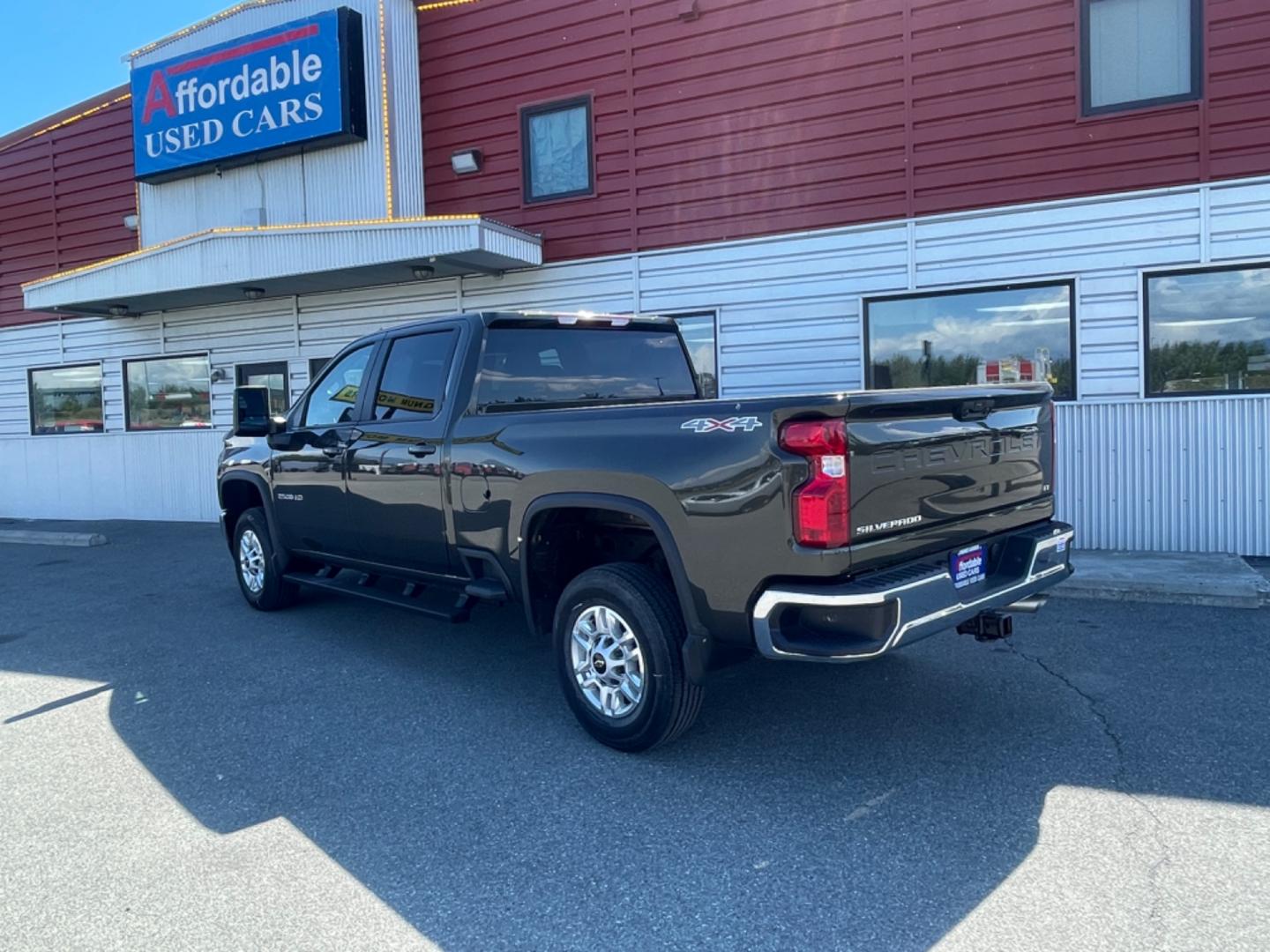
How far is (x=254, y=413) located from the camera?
22.5 feet

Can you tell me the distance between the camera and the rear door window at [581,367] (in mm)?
5273

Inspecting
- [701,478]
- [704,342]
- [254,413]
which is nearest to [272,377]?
[704,342]

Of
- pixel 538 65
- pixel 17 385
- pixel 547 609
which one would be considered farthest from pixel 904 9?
pixel 17 385

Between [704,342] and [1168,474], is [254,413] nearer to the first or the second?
[704,342]

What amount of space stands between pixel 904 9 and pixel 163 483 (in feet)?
38.5

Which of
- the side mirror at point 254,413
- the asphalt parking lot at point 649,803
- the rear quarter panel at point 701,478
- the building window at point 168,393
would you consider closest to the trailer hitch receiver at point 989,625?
the asphalt parking lot at point 649,803

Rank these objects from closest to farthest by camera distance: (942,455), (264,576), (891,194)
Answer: (942,455) → (264,576) → (891,194)

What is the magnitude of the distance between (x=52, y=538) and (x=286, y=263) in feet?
16.4

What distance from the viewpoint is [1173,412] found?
27.8ft

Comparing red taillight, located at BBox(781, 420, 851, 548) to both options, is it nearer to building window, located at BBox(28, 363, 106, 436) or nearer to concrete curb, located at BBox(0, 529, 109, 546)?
concrete curb, located at BBox(0, 529, 109, 546)

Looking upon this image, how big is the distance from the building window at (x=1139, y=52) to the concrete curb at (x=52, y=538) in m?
12.2

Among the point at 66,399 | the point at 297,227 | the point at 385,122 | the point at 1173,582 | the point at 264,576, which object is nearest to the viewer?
the point at 1173,582

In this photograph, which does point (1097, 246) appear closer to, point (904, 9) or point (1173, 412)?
point (1173, 412)

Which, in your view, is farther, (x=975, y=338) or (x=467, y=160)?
(x=467, y=160)
